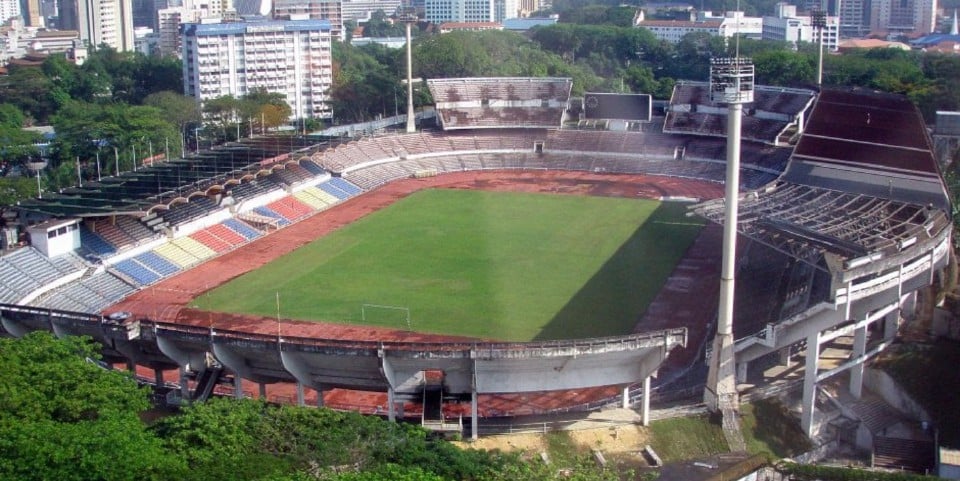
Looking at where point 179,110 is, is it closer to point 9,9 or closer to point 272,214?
point 272,214

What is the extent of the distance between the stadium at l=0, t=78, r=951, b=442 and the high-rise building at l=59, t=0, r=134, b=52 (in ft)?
209

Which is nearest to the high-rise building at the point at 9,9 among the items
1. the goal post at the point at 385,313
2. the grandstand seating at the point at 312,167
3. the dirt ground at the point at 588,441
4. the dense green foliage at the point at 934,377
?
the grandstand seating at the point at 312,167

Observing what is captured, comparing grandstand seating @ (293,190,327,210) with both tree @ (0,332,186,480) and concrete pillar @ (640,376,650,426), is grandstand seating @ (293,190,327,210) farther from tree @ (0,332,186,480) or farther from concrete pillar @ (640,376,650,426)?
concrete pillar @ (640,376,650,426)

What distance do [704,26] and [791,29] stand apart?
711 cm

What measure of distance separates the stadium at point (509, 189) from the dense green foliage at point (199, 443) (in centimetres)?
270

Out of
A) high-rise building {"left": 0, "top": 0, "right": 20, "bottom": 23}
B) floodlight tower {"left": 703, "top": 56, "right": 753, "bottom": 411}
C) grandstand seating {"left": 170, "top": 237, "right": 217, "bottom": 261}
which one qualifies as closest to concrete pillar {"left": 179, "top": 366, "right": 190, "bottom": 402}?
floodlight tower {"left": 703, "top": 56, "right": 753, "bottom": 411}

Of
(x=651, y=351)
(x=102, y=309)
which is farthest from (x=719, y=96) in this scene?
(x=102, y=309)

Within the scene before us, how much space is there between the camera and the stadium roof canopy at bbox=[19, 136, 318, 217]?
30.7 m

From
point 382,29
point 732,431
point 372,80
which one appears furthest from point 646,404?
point 382,29

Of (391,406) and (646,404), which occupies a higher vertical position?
(391,406)

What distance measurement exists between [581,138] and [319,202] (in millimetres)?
14571

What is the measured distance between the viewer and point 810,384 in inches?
781

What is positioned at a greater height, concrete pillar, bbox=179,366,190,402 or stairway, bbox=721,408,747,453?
concrete pillar, bbox=179,366,190,402

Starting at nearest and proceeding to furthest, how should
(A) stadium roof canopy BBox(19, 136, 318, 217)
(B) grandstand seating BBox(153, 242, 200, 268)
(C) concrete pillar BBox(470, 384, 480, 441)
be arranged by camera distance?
(C) concrete pillar BBox(470, 384, 480, 441) < (A) stadium roof canopy BBox(19, 136, 318, 217) < (B) grandstand seating BBox(153, 242, 200, 268)
